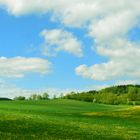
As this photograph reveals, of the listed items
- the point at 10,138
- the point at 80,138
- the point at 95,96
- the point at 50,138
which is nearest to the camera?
the point at 10,138

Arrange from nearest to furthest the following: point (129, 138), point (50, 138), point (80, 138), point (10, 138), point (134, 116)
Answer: point (10, 138)
point (50, 138)
point (80, 138)
point (129, 138)
point (134, 116)

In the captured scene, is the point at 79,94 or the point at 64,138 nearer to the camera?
the point at 64,138

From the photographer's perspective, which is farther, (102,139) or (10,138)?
(102,139)

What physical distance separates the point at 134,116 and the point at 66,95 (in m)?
107

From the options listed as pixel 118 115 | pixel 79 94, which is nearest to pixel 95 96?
pixel 79 94

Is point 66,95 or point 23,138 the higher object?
point 66,95

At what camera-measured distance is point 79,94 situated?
7574 inches

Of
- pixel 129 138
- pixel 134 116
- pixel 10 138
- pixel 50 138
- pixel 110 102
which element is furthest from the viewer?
pixel 110 102

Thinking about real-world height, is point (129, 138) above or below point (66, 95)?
below

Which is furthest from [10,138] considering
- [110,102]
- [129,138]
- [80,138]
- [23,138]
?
[110,102]

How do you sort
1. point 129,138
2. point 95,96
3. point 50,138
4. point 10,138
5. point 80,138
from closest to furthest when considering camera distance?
point 10,138 < point 50,138 < point 80,138 < point 129,138 < point 95,96

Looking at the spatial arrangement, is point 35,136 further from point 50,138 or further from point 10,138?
point 10,138

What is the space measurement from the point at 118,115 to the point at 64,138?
181 ft

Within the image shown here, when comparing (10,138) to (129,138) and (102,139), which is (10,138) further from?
(129,138)
